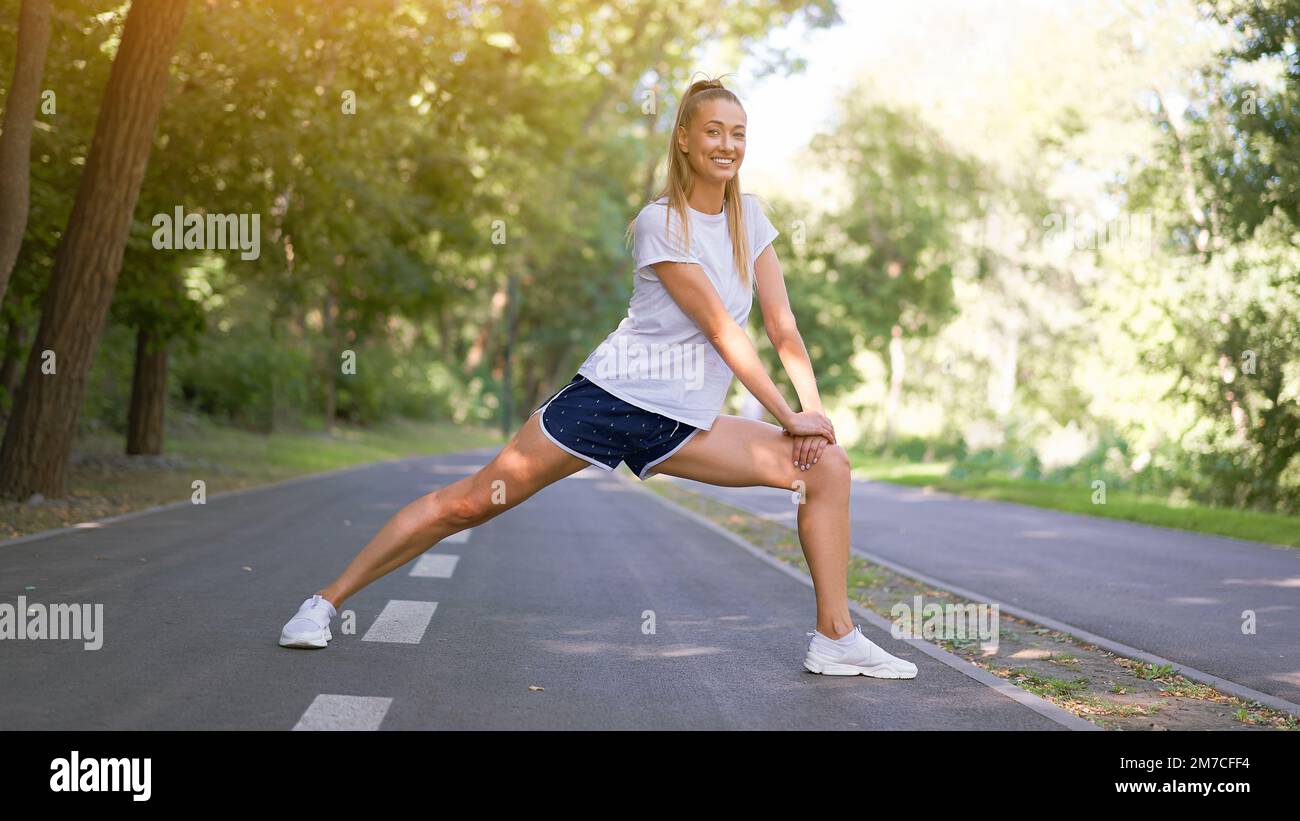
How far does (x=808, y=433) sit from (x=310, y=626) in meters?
2.11

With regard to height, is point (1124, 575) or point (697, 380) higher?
point (697, 380)

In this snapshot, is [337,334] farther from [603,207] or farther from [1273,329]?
[1273,329]

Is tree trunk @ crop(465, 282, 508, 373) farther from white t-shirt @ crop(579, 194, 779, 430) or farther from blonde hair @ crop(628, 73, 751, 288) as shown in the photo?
white t-shirt @ crop(579, 194, 779, 430)

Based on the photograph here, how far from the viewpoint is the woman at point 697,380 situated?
16.3 ft

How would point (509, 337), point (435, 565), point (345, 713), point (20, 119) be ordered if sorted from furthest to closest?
1. point (509, 337)
2. point (20, 119)
3. point (435, 565)
4. point (345, 713)

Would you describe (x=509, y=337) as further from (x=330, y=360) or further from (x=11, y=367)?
(x=11, y=367)

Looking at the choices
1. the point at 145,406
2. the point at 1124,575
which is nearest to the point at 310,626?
the point at 1124,575

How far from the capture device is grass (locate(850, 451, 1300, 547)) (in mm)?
15336

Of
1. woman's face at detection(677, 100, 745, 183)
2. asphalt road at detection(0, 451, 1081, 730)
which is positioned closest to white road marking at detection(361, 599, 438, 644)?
asphalt road at detection(0, 451, 1081, 730)

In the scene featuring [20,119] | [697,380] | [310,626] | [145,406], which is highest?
[20,119]

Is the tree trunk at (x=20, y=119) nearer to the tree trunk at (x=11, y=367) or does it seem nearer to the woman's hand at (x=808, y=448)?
the tree trunk at (x=11, y=367)

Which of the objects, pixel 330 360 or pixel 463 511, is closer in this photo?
pixel 463 511

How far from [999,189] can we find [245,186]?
107 feet

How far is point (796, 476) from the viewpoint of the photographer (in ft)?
17.1
